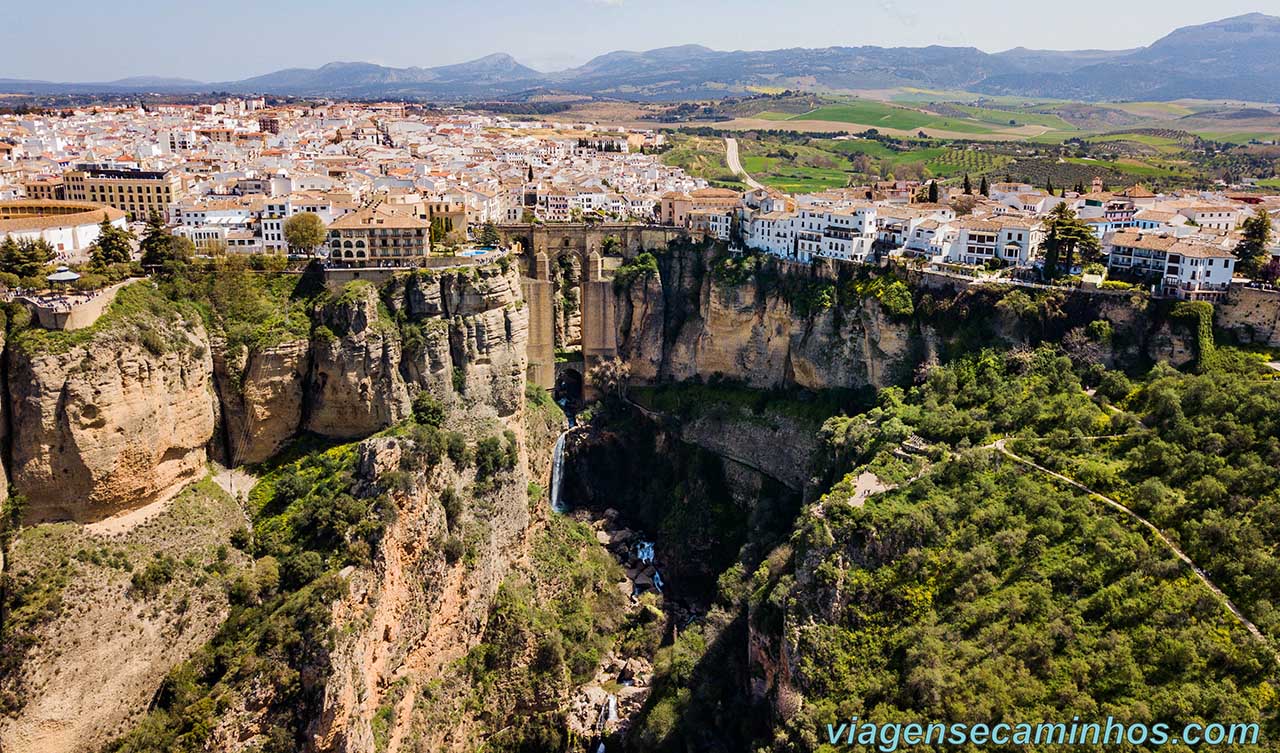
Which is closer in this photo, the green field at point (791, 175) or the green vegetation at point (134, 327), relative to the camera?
the green vegetation at point (134, 327)

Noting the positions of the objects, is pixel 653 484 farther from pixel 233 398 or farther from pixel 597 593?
pixel 233 398

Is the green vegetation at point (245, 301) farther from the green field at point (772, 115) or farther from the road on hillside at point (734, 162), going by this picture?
the green field at point (772, 115)

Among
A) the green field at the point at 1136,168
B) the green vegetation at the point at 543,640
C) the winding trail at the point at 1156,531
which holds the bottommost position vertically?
the green vegetation at the point at 543,640

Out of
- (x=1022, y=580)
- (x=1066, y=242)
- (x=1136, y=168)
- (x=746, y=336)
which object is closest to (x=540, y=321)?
(x=746, y=336)

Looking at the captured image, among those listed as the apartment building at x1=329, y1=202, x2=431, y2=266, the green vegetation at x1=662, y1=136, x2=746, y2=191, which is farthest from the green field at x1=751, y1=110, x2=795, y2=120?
the apartment building at x1=329, y1=202, x2=431, y2=266

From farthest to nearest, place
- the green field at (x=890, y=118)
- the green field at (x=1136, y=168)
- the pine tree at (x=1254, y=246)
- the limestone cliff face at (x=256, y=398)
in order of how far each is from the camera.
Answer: the green field at (x=890, y=118) → the green field at (x=1136, y=168) → the pine tree at (x=1254, y=246) → the limestone cliff face at (x=256, y=398)

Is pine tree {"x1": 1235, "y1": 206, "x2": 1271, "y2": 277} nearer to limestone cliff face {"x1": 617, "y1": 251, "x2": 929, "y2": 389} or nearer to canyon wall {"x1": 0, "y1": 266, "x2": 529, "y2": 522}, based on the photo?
limestone cliff face {"x1": 617, "y1": 251, "x2": 929, "y2": 389}

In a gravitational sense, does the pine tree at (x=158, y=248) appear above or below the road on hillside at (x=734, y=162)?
below

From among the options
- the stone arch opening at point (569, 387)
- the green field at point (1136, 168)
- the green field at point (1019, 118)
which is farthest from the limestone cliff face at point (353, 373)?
the green field at point (1019, 118)
